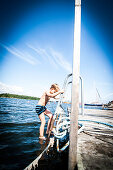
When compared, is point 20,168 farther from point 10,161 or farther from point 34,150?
point 34,150

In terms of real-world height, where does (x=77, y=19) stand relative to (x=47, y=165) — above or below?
above

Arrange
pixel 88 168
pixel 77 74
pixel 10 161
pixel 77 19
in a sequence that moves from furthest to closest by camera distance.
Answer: pixel 10 161 → pixel 77 19 → pixel 77 74 → pixel 88 168

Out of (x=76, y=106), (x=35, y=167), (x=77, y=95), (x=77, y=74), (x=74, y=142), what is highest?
(x=77, y=74)

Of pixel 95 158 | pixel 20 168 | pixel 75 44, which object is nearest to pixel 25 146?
pixel 20 168

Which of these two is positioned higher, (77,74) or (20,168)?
(77,74)

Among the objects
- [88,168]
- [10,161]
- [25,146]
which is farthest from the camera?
[25,146]

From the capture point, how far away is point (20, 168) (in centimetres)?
236

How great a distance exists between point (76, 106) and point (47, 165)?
81.9 inches

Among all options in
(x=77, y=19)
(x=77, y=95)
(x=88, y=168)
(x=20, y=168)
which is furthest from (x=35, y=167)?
(x=77, y=19)

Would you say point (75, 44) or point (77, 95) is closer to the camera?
point (77, 95)

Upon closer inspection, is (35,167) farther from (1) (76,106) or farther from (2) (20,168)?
(1) (76,106)

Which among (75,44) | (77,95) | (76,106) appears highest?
(75,44)

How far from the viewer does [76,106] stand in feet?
4.58

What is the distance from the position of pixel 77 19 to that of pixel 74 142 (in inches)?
84.8
